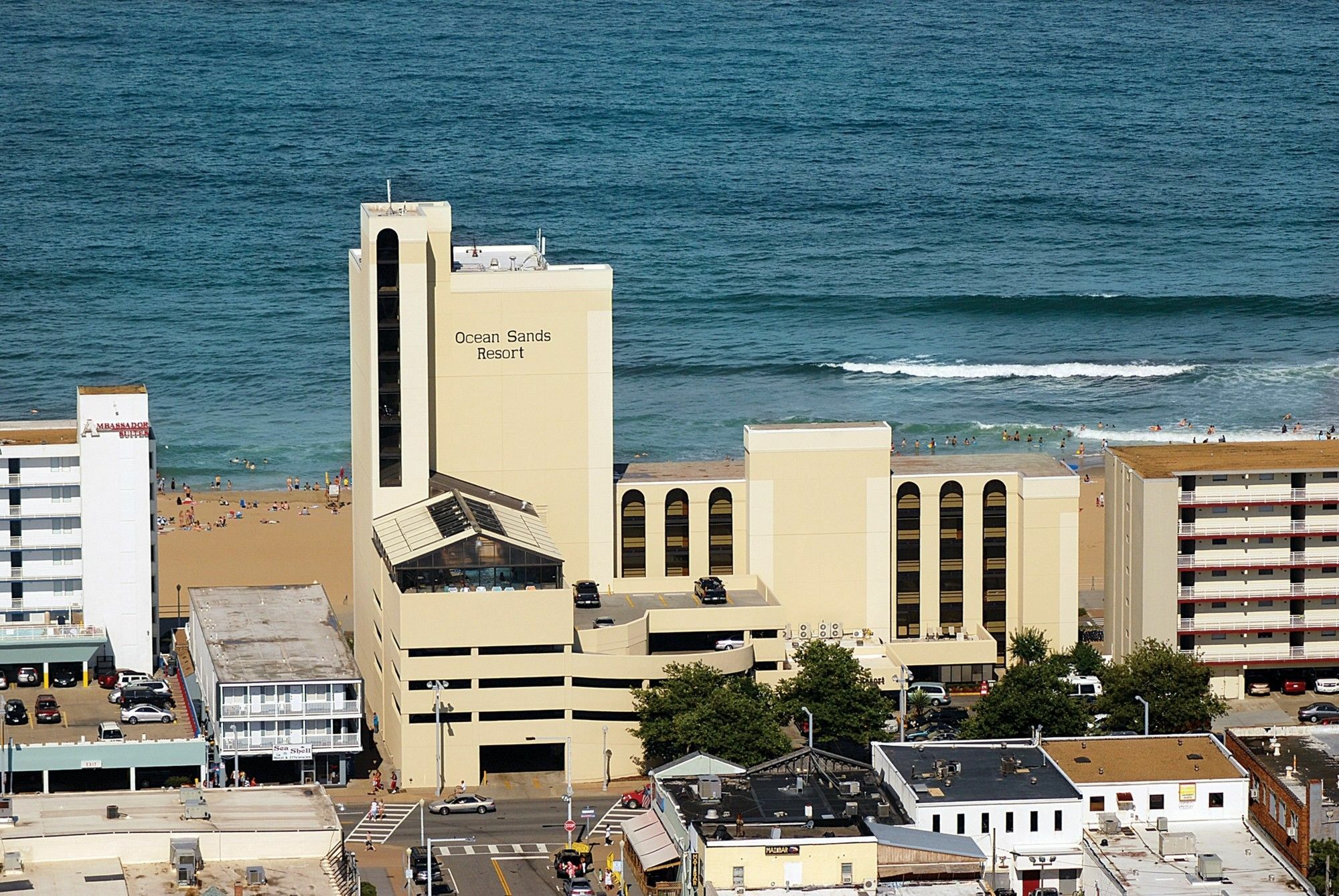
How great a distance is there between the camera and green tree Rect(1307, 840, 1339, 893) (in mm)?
95500

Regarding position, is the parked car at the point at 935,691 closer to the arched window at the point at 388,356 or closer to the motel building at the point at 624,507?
the motel building at the point at 624,507

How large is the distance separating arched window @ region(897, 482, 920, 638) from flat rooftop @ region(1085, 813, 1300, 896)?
33.2 metres

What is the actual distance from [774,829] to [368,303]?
42969 mm

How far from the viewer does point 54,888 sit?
8312 cm

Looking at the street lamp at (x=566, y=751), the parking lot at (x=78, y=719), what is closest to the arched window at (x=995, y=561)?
the street lamp at (x=566, y=751)

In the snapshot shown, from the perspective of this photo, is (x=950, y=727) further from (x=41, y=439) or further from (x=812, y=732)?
(x=41, y=439)

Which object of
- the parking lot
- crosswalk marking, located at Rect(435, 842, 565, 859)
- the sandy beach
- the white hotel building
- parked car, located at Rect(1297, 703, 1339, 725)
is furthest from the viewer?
the sandy beach

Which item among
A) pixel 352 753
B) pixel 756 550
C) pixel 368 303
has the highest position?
pixel 368 303

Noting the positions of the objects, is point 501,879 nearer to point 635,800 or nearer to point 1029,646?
point 635,800

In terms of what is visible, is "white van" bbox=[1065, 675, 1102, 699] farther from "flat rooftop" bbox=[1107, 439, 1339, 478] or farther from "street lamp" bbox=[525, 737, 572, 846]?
"street lamp" bbox=[525, 737, 572, 846]

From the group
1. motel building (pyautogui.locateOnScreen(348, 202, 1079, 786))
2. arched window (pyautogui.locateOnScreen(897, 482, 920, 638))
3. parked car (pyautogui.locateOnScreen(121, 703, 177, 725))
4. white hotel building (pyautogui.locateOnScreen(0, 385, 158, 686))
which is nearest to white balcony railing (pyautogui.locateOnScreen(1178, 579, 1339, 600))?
motel building (pyautogui.locateOnScreen(348, 202, 1079, 786))

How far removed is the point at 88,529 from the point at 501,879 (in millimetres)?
35737

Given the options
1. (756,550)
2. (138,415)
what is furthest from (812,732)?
(138,415)

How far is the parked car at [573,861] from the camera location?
339 feet
